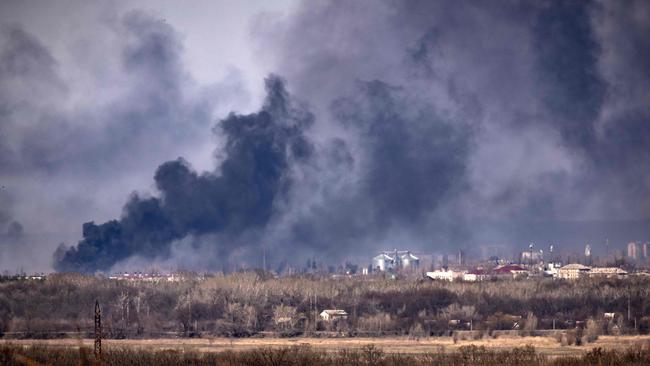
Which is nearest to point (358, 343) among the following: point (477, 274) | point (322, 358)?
point (322, 358)

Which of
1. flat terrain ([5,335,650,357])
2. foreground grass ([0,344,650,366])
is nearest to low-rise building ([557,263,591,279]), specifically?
flat terrain ([5,335,650,357])

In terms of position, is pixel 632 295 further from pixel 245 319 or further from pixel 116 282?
pixel 116 282

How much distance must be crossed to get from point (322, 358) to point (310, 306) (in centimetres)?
3028

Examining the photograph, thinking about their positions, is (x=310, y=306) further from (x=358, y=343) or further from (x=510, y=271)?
(x=510, y=271)

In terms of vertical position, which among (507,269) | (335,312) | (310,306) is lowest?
(335,312)

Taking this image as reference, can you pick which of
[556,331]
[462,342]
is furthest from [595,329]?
[462,342]

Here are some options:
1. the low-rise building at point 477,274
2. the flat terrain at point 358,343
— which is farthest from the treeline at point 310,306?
the low-rise building at point 477,274

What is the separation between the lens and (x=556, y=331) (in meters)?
69.8

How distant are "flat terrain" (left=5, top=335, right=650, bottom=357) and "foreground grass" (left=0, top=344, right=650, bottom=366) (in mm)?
6163

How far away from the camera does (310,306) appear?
82188 mm

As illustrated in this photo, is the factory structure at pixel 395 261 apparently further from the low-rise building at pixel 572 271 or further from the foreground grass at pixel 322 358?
the foreground grass at pixel 322 358

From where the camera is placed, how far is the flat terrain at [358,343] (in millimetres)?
61000

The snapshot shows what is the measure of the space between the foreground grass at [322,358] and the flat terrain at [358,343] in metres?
6.16

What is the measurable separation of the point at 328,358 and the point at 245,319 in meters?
25.6
